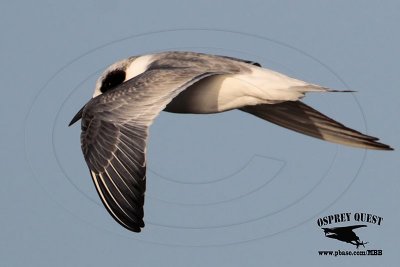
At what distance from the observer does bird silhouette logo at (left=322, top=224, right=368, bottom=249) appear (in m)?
20.2

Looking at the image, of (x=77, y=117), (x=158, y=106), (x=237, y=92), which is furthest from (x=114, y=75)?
(x=158, y=106)

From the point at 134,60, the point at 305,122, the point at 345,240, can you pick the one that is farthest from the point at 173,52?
the point at 345,240

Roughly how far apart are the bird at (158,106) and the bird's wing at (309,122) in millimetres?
13

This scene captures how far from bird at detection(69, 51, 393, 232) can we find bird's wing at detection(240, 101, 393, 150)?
0.04ft

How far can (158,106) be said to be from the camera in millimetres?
18094

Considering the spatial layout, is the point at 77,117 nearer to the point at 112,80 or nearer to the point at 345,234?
the point at 112,80

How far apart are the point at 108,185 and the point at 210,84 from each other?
8.00ft

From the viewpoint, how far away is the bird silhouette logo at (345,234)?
20156 millimetres

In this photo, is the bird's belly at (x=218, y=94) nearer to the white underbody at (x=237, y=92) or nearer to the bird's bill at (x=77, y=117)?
the white underbody at (x=237, y=92)

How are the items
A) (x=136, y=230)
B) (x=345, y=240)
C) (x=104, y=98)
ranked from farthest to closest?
(x=345, y=240), (x=104, y=98), (x=136, y=230)

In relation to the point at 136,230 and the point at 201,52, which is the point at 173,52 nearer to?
the point at 201,52

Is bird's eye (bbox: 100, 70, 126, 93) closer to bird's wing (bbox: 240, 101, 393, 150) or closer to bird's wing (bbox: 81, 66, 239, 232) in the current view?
bird's wing (bbox: 81, 66, 239, 232)

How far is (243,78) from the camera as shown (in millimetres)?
19469

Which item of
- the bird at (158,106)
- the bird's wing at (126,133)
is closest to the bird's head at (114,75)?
the bird at (158,106)
